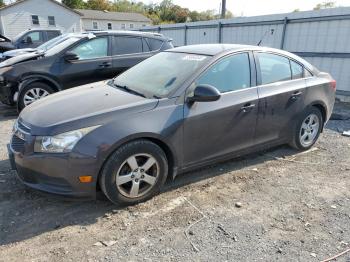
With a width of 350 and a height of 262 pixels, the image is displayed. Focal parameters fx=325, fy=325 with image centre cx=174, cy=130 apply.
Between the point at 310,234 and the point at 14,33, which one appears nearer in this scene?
the point at 310,234

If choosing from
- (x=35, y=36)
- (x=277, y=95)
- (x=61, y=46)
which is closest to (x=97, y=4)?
(x=35, y=36)

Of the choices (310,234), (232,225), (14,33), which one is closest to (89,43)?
(232,225)

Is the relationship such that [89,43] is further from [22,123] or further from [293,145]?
[293,145]

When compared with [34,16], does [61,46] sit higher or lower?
lower

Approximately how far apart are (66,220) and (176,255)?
1.17m

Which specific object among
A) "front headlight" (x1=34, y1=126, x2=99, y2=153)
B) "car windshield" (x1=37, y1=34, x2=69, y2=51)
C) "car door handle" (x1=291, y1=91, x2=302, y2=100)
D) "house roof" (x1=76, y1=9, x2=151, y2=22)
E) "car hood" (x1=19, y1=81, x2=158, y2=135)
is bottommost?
"front headlight" (x1=34, y1=126, x2=99, y2=153)

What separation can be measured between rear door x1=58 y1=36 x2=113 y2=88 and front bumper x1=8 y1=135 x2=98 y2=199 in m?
3.95

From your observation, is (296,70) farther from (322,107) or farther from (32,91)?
(32,91)

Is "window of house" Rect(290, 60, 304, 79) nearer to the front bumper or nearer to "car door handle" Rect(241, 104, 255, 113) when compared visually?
"car door handle" Rect(241, 104, 255, 113)

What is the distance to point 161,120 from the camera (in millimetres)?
3336

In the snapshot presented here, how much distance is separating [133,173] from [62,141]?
757 millimetres

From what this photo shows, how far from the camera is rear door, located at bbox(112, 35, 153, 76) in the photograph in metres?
7.32

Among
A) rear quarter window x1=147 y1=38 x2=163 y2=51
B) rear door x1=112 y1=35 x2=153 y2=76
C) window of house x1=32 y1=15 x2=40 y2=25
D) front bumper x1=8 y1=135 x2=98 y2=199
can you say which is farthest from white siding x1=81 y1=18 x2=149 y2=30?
front bumper x1=8 y1=135 x2=98 y2=199

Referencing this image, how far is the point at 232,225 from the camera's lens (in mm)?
3135
